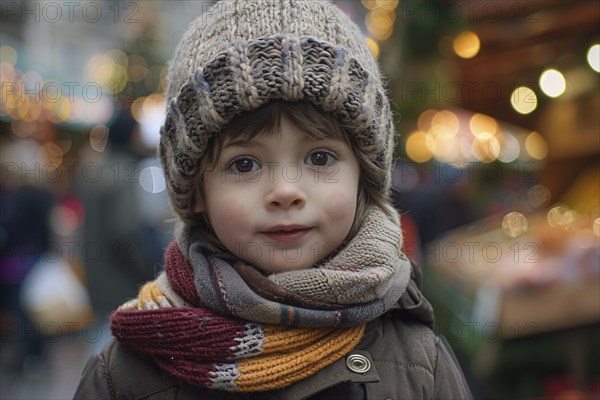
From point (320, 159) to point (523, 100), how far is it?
451 cm

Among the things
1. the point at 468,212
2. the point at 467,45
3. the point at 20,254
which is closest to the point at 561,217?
the point at 468,212

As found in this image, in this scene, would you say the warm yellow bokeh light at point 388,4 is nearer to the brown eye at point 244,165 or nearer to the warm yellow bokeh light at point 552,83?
the warm yellow bokeh light at point 552,83

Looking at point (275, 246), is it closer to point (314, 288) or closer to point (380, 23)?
point (314, 288)

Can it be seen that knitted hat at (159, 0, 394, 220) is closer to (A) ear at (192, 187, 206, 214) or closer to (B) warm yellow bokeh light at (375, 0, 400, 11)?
(A) ear at (192, 187, 206, 214)

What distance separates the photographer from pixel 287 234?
1729 millimetres

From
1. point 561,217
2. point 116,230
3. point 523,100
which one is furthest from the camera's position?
point 523,100

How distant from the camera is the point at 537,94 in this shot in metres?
5.62

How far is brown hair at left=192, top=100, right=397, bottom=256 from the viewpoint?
1703 mm

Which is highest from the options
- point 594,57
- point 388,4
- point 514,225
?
point 388,4

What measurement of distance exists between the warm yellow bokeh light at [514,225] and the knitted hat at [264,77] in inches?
147

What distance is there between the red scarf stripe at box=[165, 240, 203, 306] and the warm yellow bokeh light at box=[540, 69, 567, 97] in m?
4.02

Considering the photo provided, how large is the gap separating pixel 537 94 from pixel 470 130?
1169 centimetres

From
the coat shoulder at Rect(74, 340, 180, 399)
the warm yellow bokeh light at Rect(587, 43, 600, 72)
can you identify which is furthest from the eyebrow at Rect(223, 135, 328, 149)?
the warm yellow bokeh light at Rect(587, 43, 600, 72)

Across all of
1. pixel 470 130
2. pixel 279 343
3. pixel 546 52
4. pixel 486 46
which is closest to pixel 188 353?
pixel 279 343
